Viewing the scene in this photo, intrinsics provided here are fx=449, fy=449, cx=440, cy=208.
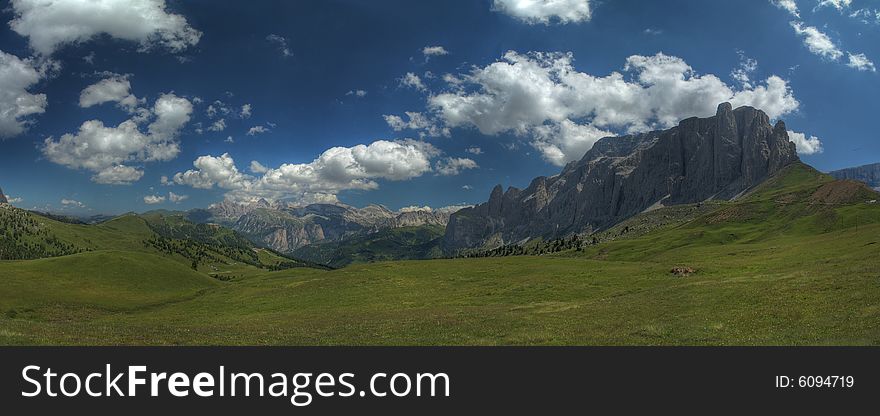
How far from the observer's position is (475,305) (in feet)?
193

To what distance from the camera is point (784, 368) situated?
17250mm

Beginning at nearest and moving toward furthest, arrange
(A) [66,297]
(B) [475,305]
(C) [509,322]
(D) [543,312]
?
(C) [509,322]
(D) [543,312]
(B) [475,305]
(A) [66,297]

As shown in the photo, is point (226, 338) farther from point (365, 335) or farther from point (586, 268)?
point (586, 268)

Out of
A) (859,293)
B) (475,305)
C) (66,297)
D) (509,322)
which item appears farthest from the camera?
(66,297)

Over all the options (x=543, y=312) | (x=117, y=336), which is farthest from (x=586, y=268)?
(x=117, y=336)

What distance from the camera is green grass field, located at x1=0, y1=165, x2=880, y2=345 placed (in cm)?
2870

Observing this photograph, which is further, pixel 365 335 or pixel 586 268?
pixel 586 268

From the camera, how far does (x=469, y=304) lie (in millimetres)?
60469

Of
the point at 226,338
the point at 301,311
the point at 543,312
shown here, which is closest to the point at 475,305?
the point at 543,312

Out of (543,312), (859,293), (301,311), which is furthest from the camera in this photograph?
(301,311)

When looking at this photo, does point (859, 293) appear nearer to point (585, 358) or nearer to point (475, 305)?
point (585, 358)

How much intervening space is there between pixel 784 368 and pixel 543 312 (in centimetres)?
2904

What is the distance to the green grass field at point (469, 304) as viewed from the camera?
2870cm

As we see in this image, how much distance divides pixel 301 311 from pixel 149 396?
49.6 m
